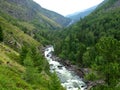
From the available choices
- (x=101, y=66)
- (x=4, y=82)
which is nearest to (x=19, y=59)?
(x=101, y=66)

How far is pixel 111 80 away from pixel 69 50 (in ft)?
425

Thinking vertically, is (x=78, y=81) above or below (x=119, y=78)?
below

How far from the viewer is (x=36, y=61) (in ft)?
291

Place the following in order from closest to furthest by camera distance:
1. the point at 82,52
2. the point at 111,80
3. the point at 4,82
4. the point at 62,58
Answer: the point at 4,82 → the point at 111,80 → the point at 82,52 → the point at 62,58

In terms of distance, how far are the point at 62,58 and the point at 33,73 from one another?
121m

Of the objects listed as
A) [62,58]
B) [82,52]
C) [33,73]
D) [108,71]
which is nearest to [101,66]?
[108,71]

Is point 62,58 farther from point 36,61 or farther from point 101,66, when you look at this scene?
point 101,66

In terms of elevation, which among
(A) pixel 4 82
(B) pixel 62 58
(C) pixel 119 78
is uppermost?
(A) pixel 4 82

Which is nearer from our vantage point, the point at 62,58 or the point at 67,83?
the point at 67,83

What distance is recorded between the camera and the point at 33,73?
66.6m

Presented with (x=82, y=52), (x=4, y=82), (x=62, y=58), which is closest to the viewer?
(x=4, y=82)

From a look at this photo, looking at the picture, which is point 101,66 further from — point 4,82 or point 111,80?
point 4,82

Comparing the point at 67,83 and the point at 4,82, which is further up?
the point at 4,82

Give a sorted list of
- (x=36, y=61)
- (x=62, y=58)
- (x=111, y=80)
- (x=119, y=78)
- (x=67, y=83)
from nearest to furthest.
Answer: (x=111, y=80) < (x=119, y=78) < (x=36, y=61) < (x=67, y=83) < (x=62, y=58)
